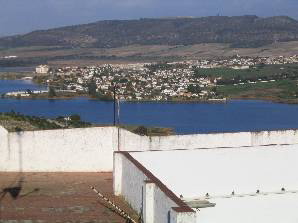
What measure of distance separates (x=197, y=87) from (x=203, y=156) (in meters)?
58.3

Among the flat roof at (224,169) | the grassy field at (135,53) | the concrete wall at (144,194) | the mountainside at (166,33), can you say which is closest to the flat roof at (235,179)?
the flat roof at (224,169)

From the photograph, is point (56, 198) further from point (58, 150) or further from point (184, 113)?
point (184, 113)

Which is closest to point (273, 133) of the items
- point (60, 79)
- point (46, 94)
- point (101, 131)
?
point (101, 131)

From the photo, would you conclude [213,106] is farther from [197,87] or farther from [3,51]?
[3,51]

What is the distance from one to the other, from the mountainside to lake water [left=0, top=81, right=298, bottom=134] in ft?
327

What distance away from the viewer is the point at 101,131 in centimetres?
1091

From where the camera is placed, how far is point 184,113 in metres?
50.4

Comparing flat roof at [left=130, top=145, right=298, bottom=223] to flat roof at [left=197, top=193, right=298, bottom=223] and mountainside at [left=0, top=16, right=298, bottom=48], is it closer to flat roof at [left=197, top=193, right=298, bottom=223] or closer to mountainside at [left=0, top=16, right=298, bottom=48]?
flat roof at [left=197, top=193, right=298, bottom=223]

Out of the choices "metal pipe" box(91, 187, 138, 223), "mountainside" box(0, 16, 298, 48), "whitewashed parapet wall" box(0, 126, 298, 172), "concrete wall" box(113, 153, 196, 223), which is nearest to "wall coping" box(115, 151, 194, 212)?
"concrete wall" box(113, 153, 196, 223)

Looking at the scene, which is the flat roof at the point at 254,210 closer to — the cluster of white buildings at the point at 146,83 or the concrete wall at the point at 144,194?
the concrete wall at the point at 144,194

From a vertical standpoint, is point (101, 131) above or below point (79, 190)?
above

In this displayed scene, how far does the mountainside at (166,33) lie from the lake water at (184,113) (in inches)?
3923

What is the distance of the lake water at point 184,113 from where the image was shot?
41.4m

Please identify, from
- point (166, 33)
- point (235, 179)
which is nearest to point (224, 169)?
point (235, 179)
